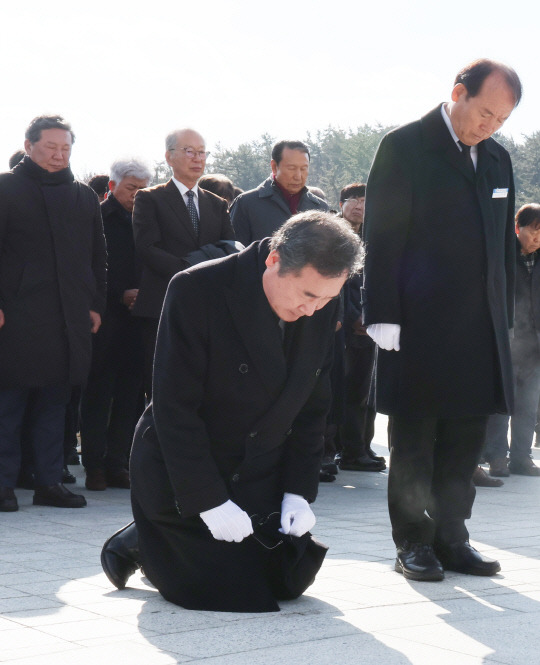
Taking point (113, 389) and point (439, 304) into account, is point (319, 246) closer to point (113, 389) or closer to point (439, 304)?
point (439, 304)

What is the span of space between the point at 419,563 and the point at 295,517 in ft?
2.53

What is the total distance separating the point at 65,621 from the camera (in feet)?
12.8

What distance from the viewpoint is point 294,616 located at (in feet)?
13.3

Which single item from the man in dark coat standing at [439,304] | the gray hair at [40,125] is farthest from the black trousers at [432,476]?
the gray hair at [40,125]

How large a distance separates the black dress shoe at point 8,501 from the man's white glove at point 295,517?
2.61 m

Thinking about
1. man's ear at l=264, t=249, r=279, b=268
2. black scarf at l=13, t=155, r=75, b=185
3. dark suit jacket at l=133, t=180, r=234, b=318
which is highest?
black scarf at l=13, t=155, r=75, b=185

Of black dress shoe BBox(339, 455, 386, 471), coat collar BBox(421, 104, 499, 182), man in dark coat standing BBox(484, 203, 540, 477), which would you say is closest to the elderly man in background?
black dress shoe BBox(339, 455, 386, 471)

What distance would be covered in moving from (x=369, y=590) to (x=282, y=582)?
0.47 m

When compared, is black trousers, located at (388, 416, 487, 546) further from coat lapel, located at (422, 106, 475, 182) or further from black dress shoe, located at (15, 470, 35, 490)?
black dress shoe, located at (15, 470, 35, 490)

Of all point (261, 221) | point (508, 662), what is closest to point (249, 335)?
point (508, 662)

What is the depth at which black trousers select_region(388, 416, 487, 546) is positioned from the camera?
194 inches

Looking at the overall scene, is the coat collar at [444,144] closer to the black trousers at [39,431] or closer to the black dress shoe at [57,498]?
the black trousers at [39,431]

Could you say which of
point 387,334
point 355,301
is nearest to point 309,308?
point 387,334

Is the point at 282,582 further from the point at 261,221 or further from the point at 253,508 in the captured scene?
the point at 261,221
